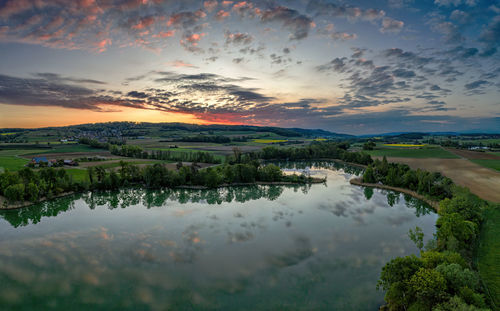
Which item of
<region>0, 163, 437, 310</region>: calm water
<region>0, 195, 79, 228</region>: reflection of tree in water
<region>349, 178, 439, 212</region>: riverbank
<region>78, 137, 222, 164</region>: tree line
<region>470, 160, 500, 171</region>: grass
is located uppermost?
<region>470, 160, 500, 171</region>: grass

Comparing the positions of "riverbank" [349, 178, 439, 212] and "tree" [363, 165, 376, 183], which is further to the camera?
"tree" [363, 165, 376, 183]

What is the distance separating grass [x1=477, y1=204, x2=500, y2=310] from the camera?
1956 centimetres

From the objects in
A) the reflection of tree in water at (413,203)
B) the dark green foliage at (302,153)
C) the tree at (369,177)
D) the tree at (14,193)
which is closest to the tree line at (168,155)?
the dark green foliage at (302,153)

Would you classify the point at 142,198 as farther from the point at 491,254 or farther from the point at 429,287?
the point at 491,254

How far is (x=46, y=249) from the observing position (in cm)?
2814

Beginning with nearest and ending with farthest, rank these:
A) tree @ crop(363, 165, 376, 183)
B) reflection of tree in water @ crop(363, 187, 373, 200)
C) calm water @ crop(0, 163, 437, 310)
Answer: calm water @ crop(0, 163, 437, 310) < reflection of tree in water @ crop(363, 187, 373, 200) < tree @ crop(363, 165, 376, 183)

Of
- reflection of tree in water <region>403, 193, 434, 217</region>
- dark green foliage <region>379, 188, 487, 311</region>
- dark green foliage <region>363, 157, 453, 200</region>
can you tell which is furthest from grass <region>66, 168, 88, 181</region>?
dark green foliage <region>363, 157, 453, 200</region>

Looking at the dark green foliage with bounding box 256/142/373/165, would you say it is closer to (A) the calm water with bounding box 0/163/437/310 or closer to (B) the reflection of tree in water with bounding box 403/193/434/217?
(B) the reflection of tree in water with bounding box 403/193/434/217

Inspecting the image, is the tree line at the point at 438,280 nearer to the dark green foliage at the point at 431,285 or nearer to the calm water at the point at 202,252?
the dark green foliage at the point at 431,285

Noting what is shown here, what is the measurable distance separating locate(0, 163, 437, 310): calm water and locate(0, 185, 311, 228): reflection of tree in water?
435mm

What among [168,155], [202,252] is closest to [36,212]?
[202,252]

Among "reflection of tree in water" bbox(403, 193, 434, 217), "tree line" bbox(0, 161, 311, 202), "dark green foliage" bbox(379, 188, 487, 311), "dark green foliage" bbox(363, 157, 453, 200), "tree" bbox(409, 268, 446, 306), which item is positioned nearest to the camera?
"dark green foliage" bbox(379, 188, 487, 311)

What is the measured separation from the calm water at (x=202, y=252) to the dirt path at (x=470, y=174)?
10.2m

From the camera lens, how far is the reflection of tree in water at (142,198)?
1556 inches
